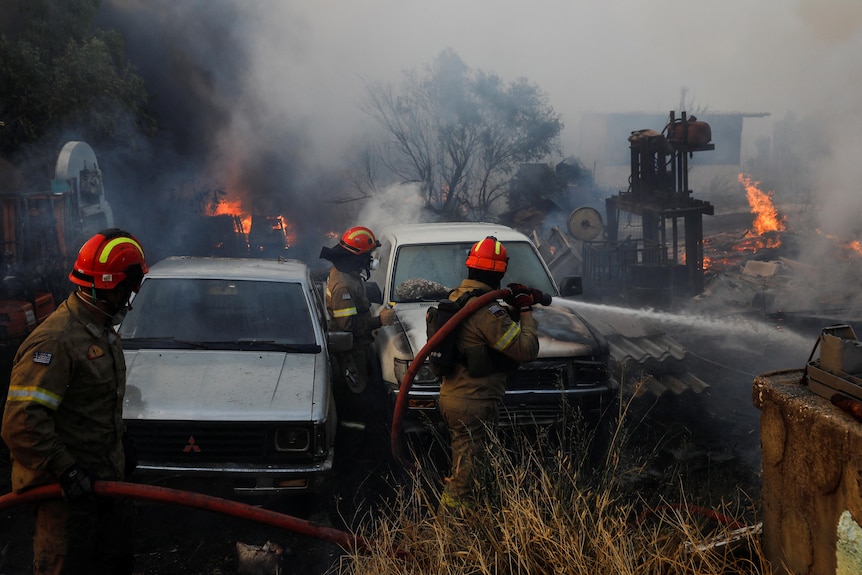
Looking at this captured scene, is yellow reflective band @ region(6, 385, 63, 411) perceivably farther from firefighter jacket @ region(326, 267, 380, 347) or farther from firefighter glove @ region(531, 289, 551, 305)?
firefighter jacket @ region(326, 267, 380, 347)

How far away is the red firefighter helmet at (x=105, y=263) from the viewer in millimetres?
2959

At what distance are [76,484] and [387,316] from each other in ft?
11.8

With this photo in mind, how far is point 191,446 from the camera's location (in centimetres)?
429

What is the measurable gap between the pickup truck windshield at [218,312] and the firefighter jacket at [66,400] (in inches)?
82.4

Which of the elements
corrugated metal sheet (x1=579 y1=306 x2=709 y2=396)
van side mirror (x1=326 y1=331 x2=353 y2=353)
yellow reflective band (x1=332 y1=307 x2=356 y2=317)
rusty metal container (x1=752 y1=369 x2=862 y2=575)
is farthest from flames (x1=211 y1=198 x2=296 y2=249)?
rusty metal container (x1=752 y1=369 x2=862 y2=575)

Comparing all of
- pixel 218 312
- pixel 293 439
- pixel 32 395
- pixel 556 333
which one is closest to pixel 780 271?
pixel 556 333

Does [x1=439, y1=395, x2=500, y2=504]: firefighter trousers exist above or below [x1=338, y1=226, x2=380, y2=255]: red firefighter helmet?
below

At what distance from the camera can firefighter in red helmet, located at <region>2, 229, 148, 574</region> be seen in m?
2.75

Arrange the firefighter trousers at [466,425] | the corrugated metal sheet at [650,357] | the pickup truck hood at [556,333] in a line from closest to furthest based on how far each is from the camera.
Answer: the firefighter trousers at [466,425]
the pickup truck hood at [556,333]
the corrugated metal sheet at [650,357]

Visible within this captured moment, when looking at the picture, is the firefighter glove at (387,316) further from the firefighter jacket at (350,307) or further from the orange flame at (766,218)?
the orange flame at (766,218)

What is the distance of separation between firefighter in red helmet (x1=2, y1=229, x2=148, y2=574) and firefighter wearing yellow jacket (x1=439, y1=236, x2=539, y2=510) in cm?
170

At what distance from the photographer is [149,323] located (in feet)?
17.2

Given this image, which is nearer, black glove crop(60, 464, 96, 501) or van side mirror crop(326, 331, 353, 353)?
black glove crop(60, 464, 96, 501)

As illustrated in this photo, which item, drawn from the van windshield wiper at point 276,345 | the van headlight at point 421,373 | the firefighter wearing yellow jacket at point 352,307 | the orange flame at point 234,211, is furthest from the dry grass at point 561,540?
the orange flame at point 234,211
